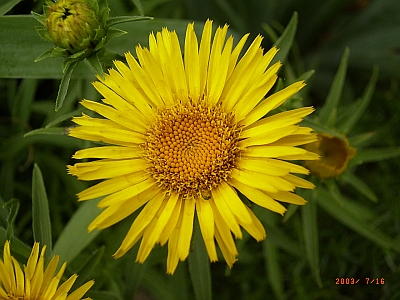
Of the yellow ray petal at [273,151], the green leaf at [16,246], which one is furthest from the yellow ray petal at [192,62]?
the green leaf at [16,246]

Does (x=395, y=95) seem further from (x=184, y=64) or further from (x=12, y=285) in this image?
(x=12, y=285)

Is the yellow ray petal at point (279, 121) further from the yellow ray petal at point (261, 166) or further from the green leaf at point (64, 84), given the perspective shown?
the green leaf at point (64, 84)

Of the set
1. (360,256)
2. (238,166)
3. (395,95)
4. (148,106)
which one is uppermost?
(395,95)

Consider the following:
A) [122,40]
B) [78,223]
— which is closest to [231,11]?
[122,40]

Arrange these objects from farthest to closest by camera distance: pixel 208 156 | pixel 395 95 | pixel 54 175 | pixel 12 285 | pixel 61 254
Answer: pixel 395 95 < pixel 54 175 < pixel 61 254 < pixel 208 156 < pixel 12 285

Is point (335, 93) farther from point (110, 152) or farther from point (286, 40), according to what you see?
point (110, 152)
